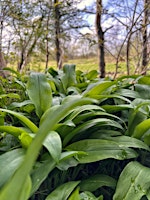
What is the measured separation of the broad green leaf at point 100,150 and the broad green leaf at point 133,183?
39 millimetres

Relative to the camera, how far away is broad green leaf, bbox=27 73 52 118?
91cm

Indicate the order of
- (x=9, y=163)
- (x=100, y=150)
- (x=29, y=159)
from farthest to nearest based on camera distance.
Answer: (x=100, y=150), (x=9, y=163), (x=29, y=159)

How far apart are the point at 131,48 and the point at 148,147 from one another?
2954mm

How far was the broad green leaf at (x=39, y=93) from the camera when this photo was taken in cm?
91

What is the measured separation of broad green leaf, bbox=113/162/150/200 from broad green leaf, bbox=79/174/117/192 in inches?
2.3

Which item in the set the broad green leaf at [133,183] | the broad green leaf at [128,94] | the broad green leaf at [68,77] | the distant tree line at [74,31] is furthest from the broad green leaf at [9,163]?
the distant tree line at [74,31]

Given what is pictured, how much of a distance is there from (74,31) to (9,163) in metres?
3.66

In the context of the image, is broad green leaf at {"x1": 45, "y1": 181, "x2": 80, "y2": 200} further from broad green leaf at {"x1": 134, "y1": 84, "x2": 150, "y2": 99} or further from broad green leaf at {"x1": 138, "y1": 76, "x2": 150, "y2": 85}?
broad green leaf at {"x1": 138, "y1": 76, "x2": 150, "y2": 85}

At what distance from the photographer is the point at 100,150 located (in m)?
0.71

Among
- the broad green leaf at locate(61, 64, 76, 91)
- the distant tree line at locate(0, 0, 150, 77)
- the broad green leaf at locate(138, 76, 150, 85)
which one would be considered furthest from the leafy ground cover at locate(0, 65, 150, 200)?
the distant tree line at locate(0, 0, 150, 77)

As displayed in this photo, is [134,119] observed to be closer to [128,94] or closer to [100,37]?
[128,94]

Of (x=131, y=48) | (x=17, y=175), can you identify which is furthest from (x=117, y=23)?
(x=17, y=175)

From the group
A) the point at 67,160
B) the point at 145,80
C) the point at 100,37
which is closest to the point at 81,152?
the point at 67,160

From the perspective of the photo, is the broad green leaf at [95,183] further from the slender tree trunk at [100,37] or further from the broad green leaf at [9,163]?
the slender tree trunk at [100,37]
